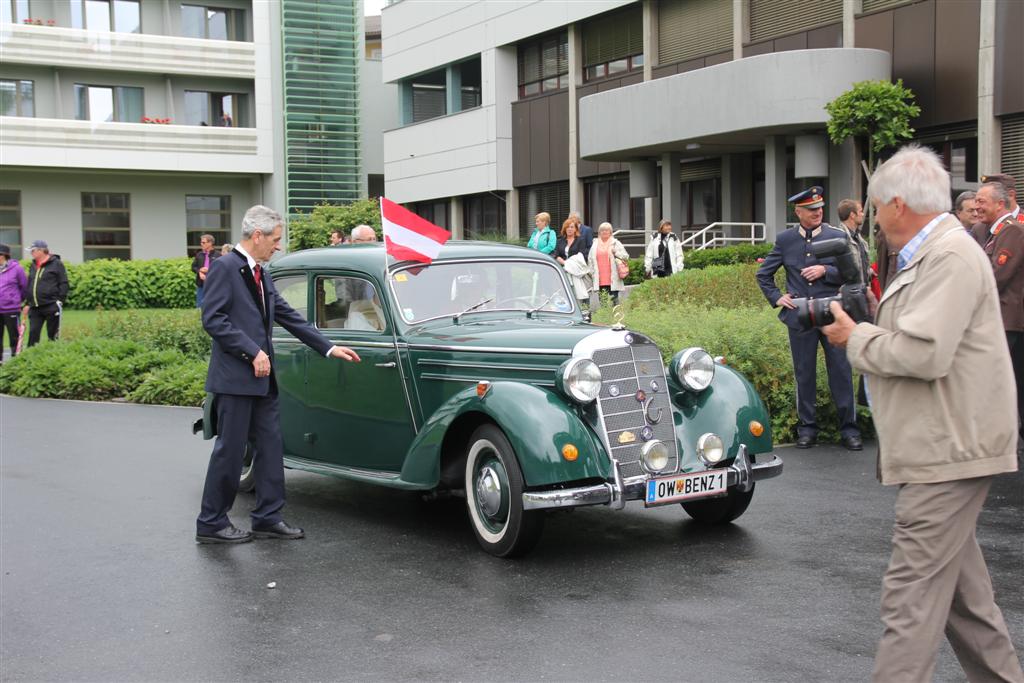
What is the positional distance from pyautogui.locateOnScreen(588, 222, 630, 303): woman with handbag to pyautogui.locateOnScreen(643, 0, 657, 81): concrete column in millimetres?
13420

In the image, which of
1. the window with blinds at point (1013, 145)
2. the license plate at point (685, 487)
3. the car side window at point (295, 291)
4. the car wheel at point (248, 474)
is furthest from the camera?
the window with blinds at point (1013, 145)

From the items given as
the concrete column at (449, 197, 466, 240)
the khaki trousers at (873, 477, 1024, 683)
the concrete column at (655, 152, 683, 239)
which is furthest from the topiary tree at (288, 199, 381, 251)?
the khaki trousers at (873, 477, 1024, 683)

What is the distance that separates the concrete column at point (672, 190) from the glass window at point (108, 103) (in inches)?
886

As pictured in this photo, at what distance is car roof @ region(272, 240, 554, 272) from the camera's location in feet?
25.3

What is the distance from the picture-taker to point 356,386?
7.59 m

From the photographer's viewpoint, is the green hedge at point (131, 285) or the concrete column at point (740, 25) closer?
the concrete column at point (740, 25)

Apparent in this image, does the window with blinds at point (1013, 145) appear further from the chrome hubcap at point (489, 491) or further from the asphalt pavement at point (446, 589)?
the chrome hubcap at point (489, 491)

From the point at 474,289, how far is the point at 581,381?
1652 mm

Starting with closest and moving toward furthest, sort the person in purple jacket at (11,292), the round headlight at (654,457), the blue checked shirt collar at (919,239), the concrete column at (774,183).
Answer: the blue checked shirt collar at (919,239) < the round headlight at (654,457) < the person in purple jacket at (11,292) < the concrete column at (774,183)

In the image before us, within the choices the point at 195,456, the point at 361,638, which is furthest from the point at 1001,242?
the point at 195,456

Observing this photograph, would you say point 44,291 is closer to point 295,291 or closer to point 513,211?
point 295,291

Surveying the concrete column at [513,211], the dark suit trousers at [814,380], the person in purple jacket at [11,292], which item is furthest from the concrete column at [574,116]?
the dark suit trousers at [814,380]

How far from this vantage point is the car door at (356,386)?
7.35m

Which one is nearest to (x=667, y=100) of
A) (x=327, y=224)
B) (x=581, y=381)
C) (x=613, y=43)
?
(x=613, y=43)
